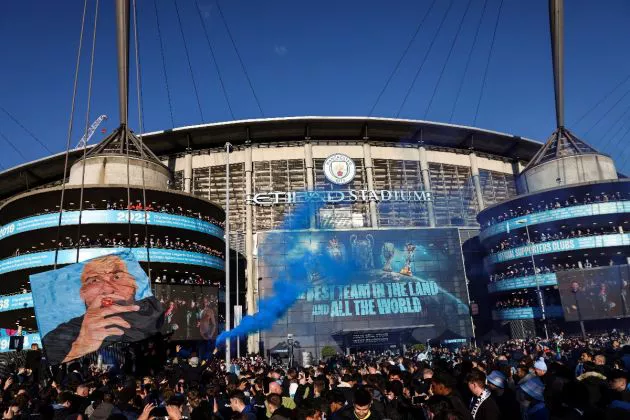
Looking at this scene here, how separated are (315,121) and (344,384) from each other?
56725 mm

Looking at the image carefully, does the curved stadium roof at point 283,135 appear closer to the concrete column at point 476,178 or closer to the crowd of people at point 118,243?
the concrete column at point 476,178

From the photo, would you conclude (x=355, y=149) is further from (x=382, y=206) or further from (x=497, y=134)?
(x=497, y=134)

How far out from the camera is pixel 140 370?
16000 millimetres

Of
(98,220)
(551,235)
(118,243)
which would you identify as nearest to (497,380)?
(98,220)

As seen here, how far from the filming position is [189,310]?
4262 cm

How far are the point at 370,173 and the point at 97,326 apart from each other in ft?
178

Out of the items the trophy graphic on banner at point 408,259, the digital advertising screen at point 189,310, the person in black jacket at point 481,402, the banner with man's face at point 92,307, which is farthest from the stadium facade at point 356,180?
the person in black jacket at point 481,402

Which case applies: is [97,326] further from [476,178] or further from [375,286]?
[476,178]

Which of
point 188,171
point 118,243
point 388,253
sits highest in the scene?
point 188,171

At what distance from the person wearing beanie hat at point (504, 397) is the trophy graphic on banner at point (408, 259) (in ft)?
160

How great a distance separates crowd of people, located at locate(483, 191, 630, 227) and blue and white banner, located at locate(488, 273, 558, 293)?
25.4 ft

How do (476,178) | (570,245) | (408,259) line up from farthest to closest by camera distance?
(476,178) → (408,259) → (570,245)

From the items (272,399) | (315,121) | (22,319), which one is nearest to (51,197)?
(22,319)

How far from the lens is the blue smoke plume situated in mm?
52875
